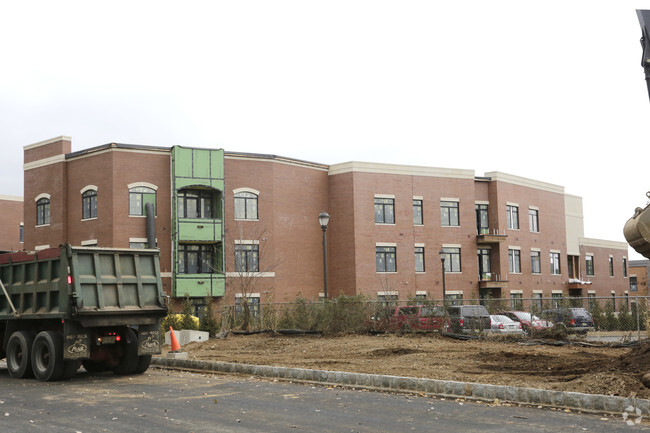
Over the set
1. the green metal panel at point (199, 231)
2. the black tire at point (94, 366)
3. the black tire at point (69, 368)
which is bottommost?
the black tire at point (94, 366)

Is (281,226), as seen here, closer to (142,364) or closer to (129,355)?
(142,364)

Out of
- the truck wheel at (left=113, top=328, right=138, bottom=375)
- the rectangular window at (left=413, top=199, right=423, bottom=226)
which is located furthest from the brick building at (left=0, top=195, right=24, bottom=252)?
the truck wheel at (left=113, top=328, right=138, bottom=375)

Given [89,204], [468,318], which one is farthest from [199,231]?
[468,318]

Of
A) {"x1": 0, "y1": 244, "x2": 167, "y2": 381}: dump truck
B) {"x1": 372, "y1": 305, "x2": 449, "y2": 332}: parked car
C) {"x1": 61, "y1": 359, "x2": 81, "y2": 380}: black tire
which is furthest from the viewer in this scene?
{"x1": 372, "y1": 305, "x2": 449, "y2": 332}: parked car

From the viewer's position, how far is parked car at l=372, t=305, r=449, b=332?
25.2 meters

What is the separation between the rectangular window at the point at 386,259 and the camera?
160 feet

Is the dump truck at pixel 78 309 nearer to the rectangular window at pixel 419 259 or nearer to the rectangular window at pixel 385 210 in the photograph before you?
the rectangular window at pixel 385 210

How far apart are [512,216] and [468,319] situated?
104 feet

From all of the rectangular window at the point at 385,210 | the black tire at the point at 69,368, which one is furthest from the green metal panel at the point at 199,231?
the black tire at the point at 69,368

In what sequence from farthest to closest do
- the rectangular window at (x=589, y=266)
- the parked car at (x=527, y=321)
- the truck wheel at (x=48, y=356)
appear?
the rectangular window at (x=589, y=266), the parked car at (x=527, y=321), the truck wheel at (x=48, y=356)

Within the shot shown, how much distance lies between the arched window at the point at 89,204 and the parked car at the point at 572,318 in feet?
92.5

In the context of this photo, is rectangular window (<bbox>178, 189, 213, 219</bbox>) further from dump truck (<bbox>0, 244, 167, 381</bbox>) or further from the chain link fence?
dump truck (<bbox>0, 244, 167, 381</bbox>)

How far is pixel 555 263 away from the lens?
58.9m

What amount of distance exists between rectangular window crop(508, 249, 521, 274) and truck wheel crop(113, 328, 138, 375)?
4113cm
